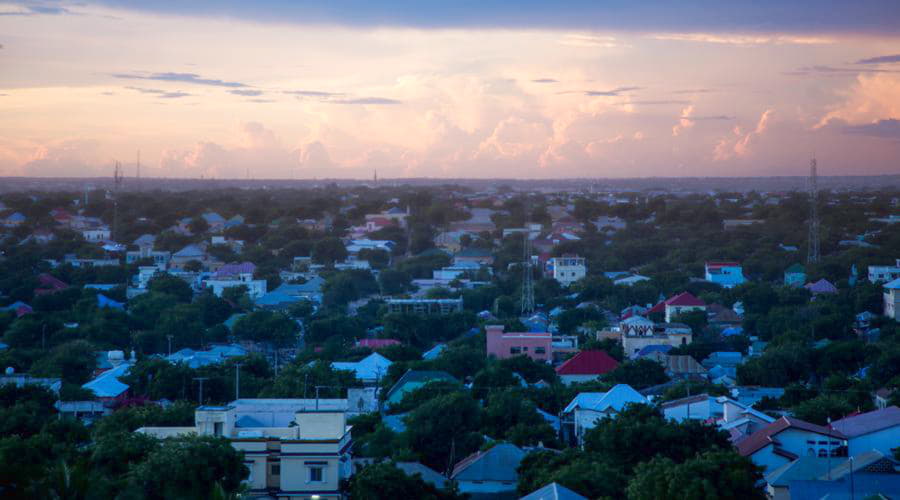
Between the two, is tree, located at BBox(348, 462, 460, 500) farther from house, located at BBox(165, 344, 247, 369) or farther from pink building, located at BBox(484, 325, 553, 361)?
pink building, located at BBox(484, 325, 553, 361)

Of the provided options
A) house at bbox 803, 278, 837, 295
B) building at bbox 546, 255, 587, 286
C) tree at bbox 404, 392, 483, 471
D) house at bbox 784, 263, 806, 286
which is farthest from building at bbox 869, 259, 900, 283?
tree at bbox 404, 392, 483, 471

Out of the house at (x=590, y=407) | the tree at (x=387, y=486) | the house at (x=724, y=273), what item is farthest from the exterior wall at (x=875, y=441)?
the house at (x=724, y=273)

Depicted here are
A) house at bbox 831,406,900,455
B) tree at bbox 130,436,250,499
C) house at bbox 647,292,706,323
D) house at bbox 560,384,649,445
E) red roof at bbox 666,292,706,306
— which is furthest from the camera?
red roof at bbox 666,292,706,306

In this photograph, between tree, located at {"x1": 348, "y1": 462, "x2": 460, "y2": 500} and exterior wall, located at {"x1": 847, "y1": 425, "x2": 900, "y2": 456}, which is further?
exterior wall, located at {"x1": 847, "y1": 425, "x2": 900, "y2": 456}

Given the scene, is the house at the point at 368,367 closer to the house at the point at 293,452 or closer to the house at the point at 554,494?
the house at the point at 293,452

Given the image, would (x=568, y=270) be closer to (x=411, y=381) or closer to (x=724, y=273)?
(x=724, y=273)

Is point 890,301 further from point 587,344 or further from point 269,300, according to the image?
point 269,300

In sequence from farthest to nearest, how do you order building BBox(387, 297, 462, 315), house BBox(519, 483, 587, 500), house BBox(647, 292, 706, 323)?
building BBox(387, 297, 462, 315) → house BBox(647, 292, 706, 323) → house BBox(519, 483, 587, 500)
